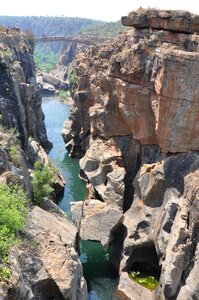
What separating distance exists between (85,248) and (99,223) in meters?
2.69

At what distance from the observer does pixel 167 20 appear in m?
22.4

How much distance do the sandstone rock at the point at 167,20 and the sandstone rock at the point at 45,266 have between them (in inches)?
504

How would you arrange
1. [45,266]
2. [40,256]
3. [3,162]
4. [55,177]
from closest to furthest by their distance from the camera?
[45,266]
[40,256]
[3,162]
[55,177]

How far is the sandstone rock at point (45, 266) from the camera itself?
1163 centimetres

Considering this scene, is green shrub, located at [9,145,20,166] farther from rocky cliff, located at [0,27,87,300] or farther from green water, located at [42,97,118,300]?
green water, located at [42,97,118,300]

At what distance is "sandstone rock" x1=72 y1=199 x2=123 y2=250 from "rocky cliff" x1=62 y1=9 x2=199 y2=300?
1.55 ft

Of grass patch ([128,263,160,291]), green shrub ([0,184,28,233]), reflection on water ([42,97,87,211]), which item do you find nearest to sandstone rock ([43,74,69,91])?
reflection on water ([42,97,87,211])

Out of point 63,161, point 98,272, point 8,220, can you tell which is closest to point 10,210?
point 8,220

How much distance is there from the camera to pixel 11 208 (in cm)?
1322

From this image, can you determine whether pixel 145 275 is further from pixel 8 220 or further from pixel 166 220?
pixel 8 220

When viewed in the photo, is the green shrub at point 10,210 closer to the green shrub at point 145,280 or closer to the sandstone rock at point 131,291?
the sandstone rock at point 131,291

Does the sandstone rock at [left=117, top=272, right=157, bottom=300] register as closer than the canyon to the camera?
No

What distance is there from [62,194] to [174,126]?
461 inches

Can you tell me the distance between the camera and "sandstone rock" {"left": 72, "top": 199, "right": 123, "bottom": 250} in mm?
20734
